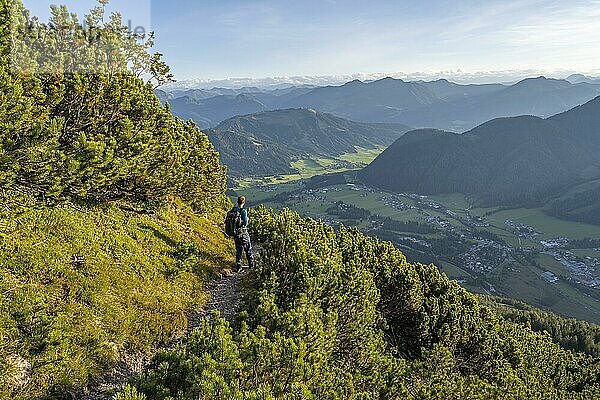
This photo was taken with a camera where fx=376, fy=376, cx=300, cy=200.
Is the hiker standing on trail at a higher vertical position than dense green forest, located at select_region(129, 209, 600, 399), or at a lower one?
higher

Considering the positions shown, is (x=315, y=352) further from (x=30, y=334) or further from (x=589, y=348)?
(x=589, y=348)

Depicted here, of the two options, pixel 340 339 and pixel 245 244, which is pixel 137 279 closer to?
pixel 245 244

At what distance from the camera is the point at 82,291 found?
1320cm

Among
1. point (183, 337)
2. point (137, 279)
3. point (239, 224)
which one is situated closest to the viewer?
point (183, 337)

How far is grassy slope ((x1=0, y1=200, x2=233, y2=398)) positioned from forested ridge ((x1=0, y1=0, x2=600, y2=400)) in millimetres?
51

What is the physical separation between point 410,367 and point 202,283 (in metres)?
11.5

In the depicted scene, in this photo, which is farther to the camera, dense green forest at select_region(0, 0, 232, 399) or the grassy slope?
dense green forest at select_region(0, 0, 232, 399)

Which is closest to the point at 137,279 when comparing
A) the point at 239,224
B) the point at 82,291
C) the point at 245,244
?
the point at 82,291

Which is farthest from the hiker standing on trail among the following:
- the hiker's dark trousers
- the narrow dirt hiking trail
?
the narrow dirt hiking trail

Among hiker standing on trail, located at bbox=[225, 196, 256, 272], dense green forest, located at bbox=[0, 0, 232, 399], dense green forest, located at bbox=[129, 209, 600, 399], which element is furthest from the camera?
hiker standing on trail, located at bbox=[225, 196, 256, 272]

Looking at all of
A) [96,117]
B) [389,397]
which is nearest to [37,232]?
[96,117]

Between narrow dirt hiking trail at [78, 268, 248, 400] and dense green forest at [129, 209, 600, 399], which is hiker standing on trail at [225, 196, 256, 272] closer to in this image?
dense green forest at [129, 209, 600, 399]

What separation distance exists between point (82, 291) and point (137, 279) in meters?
2.70

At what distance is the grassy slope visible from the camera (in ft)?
32.8
